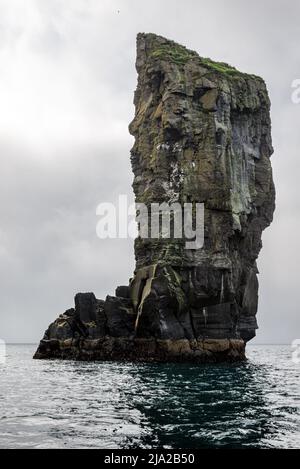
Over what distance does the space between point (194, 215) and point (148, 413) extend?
42702mm

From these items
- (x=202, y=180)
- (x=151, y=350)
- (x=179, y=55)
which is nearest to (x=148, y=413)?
(x=151, y=350)

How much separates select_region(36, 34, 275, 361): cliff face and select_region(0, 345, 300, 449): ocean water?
21.5m

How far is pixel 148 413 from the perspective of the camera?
810 inches

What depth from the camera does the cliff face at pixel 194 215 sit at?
56.3 m

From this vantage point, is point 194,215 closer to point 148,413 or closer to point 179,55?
point 179,55

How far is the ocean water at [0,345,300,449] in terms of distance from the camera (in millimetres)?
15648

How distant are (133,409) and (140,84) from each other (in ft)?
215

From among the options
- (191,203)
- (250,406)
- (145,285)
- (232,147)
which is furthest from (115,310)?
(250,406)

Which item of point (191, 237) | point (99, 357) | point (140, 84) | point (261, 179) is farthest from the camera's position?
point (140, 84)

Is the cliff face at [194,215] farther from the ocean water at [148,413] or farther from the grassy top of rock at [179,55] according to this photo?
the ocean water at [148,413]

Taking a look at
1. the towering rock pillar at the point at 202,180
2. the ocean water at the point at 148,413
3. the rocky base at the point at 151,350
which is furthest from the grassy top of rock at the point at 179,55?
the ocean water at the point at 148,413

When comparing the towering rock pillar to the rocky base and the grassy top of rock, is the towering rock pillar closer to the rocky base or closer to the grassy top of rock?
the grassy top of rock

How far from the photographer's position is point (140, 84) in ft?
259

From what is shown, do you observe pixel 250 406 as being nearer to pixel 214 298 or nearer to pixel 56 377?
pixel 56 377
